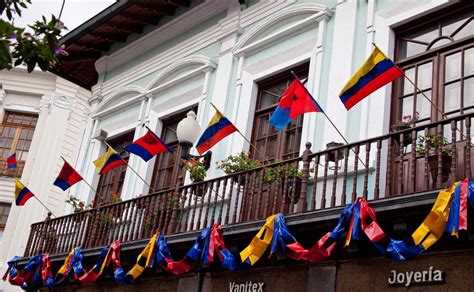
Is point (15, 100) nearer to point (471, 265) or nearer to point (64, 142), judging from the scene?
point (64, 142)

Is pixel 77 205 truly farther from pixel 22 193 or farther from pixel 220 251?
pixel 220 251

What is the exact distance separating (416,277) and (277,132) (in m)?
4.09

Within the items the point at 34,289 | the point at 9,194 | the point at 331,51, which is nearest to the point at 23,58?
the point at 331,51

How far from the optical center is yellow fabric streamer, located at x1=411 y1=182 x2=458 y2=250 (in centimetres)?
584

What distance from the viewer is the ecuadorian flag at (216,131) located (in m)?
9.15

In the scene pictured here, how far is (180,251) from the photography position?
9.26 meters

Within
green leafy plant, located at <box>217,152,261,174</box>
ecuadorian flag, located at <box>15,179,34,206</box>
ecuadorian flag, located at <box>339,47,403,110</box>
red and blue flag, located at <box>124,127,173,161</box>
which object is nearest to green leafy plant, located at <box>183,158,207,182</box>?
red and blue flag, located at <box>124,127,173,161</box>

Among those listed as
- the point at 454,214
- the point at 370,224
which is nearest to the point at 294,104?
the point at 370,224

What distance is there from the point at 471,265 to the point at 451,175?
2.92ft

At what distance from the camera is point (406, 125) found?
751cm

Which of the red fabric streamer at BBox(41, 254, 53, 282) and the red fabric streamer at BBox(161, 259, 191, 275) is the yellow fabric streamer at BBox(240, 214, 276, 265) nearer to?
the red fabric streamer at BBox(161, 259, 191, 275)

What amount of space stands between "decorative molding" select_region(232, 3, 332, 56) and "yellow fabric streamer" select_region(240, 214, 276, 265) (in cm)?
385

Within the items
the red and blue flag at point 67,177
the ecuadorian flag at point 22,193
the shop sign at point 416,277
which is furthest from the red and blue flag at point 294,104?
the ecuadorian flag at point 22,193

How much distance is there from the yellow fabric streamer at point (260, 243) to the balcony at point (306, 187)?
311 millimetres
